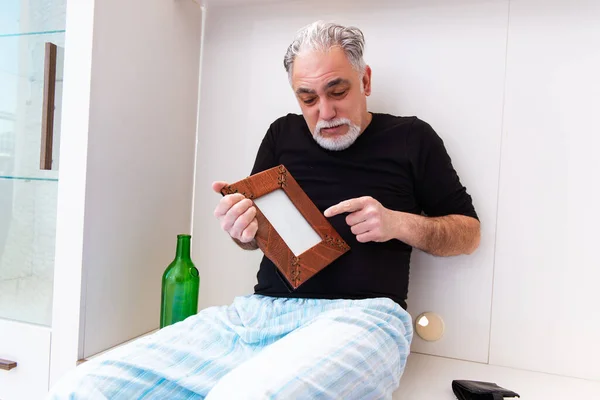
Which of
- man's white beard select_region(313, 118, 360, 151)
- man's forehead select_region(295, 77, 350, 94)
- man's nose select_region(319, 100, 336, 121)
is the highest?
man's forehead select_region(295, 77, 350, 94)

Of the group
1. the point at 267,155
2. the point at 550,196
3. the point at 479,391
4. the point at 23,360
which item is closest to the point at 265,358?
the point at 479,391

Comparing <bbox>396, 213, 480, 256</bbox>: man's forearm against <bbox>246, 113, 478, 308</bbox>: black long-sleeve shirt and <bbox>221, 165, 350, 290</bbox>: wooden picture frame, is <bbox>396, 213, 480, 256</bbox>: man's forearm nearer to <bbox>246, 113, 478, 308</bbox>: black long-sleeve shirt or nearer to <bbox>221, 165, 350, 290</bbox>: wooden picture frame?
<bbox>246, 113, 478, 308</bbox>: black long-sleeve shirt

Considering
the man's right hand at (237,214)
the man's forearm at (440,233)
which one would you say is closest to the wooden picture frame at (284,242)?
the man's right hand at (237,214)

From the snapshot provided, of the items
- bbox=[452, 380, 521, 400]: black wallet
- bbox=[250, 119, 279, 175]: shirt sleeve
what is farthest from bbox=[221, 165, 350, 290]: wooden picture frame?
bbox=[452, 380, 521, 400]: black wallet

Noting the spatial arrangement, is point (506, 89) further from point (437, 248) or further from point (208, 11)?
point (208, 11)

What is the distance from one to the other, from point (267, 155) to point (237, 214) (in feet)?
1.37

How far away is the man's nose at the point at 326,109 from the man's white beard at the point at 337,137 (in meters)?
0.02

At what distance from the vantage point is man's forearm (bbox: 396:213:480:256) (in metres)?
1.20

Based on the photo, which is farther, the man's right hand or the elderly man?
the man's right hand

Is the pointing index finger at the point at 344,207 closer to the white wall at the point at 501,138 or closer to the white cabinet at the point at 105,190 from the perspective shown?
the white wall at the point at 501,138

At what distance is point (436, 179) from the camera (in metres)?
1.32

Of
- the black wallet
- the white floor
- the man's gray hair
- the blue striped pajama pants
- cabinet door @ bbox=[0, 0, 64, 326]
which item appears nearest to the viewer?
the blue striped pajama pants

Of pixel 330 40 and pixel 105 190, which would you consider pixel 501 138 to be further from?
pixel 105 190

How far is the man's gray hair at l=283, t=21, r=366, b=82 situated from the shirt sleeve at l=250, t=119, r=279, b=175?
276mm
